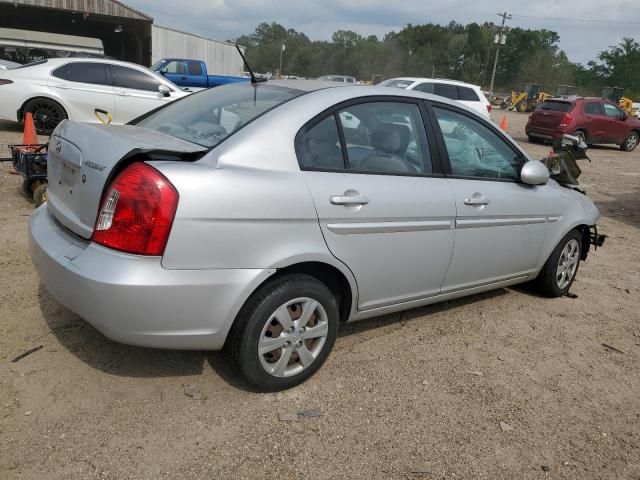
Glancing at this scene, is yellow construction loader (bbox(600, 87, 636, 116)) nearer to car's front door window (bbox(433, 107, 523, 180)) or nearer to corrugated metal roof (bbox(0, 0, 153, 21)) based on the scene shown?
corrugated metal roof (bbox(0, 0, 153, 21))

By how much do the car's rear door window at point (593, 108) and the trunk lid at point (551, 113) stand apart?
0.64 m

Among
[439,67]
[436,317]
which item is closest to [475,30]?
[439,67]

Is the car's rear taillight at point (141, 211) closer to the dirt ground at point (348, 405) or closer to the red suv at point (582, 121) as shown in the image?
the dirt ground at point (348, 405)

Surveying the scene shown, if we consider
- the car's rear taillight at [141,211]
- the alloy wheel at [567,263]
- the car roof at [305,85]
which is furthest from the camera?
the alloy wheel at [567,263]

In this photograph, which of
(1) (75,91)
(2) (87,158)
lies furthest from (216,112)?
(1) (75,91)

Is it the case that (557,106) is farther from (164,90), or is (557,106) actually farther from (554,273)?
(554,273)

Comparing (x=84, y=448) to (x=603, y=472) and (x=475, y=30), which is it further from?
(x=475, y=30)

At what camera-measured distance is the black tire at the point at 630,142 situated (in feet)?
63.7

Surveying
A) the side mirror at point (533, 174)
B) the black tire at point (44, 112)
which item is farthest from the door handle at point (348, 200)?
Answer: the black tire at point (44, 112)

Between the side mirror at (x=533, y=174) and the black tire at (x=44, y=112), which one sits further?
the black tire at (x=44, y=112)

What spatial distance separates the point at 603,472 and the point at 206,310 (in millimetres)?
2046

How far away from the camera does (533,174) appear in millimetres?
3848

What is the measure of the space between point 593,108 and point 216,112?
1817cm

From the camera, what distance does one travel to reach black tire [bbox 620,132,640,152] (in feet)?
63.7
